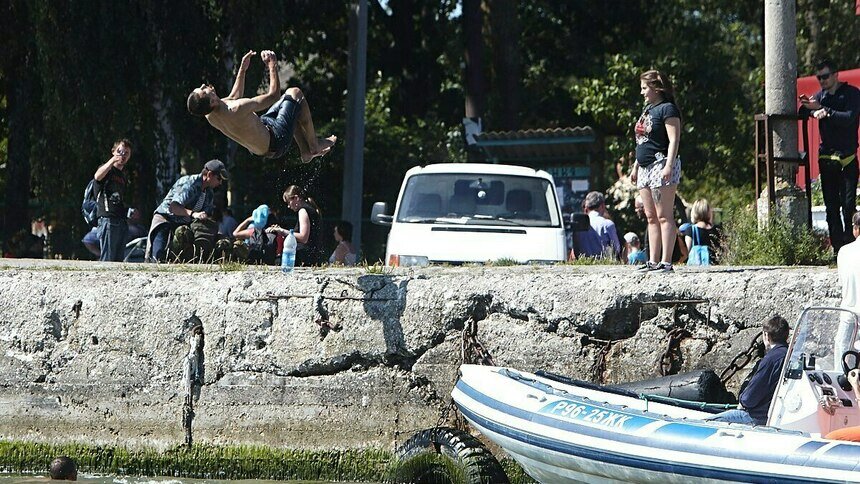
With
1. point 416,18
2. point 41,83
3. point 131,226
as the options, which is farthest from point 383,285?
point 416,18

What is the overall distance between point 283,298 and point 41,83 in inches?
427

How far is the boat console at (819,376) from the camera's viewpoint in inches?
278

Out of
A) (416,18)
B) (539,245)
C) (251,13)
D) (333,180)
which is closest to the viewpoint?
(539,245)

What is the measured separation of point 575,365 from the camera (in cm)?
896

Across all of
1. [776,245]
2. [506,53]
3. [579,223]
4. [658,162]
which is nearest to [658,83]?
[658,162]

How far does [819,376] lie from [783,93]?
377 centimetres

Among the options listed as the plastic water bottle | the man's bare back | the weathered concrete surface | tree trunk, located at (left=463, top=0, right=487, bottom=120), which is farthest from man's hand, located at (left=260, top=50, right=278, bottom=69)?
tree trunk, located at (left=463, top=0, right=487, bottom=120)

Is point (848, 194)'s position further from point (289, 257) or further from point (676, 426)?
point (289, 257)

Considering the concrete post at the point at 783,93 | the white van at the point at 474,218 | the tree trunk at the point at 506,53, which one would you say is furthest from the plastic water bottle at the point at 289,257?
the tree trunk at the point at 506,53

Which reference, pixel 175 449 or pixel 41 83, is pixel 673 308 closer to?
pixel 175 449

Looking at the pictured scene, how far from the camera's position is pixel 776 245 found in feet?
32.2

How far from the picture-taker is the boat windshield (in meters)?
7.29

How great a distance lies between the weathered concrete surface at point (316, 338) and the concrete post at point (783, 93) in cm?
177

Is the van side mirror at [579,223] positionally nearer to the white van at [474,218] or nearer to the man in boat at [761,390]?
the white van at [474,218]
